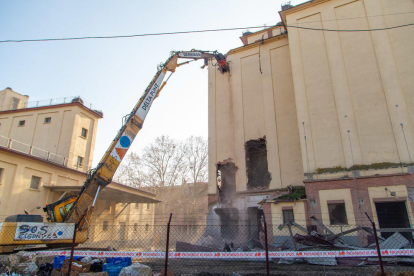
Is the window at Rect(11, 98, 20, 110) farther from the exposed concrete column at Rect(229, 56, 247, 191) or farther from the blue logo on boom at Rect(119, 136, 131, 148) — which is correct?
the blue logo on boom at Rect(119, 136, 131, 148)

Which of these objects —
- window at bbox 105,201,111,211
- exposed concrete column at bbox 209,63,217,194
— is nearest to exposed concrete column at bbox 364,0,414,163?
exposed concrete column at bbox 209,63,217,194

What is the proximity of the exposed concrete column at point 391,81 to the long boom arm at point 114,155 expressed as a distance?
40.8 feet

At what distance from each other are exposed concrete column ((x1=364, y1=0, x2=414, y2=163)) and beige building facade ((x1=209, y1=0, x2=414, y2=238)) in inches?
2.0

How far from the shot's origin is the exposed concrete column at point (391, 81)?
14.8 meters

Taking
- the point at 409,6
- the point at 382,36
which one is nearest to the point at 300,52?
the point at 382,36

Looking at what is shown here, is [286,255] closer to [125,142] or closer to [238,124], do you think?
[125,142]

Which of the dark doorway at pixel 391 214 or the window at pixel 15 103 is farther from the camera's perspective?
the window at pixel 15 103

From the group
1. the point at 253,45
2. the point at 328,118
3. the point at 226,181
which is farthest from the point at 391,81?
the point at 226,181

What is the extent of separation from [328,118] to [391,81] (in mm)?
3936

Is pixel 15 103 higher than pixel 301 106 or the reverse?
higher

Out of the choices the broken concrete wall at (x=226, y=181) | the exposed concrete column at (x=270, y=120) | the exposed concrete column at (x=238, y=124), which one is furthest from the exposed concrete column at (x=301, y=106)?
the broken concrete wall at (x=226, y=181)

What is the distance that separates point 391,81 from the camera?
52.0 ft

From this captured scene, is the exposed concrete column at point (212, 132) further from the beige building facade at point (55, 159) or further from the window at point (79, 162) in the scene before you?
the window at point (79, 162)

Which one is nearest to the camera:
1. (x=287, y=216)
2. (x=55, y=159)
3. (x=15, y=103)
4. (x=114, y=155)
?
(x=114, y=155)
